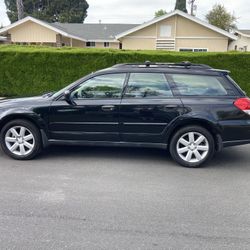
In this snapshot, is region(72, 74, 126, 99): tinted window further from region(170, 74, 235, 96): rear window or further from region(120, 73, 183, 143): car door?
region(170, 74, 235, 96): rear window

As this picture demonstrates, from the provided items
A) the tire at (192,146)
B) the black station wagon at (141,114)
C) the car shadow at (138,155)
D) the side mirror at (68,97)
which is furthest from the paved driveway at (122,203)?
the side mirror at (68,97)

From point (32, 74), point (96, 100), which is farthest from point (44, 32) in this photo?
point (96, 100)

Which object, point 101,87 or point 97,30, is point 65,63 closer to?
point 101,87

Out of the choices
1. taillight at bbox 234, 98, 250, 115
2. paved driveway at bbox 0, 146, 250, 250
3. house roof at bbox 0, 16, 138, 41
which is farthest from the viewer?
house roof at bbox 0, 16, 138, 41

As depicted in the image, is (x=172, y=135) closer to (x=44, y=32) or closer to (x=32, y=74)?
(x=32, y=74)

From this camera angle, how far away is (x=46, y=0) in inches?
1987

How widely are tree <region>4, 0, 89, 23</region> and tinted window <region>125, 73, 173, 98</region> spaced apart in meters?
48.3

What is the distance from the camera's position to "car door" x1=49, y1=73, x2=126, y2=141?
5.03 m

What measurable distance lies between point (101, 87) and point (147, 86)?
75 cm

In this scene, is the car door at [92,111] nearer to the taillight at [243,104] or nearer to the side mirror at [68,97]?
the side mirror at [68,97]

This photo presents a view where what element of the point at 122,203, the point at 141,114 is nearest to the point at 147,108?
the point at 141,114

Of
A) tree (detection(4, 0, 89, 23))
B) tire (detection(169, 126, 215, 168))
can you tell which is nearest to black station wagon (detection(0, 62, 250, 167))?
tire (detection(169, 126, 215, 168))

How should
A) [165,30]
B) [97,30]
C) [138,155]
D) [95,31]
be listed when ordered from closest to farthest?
[138,155]
[165,30]
[95,31]
[97,30]

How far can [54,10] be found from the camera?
5066 cm
